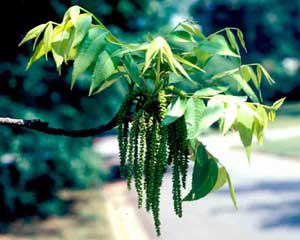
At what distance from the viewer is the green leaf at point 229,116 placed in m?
1.66

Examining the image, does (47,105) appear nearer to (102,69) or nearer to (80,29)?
(80,29)

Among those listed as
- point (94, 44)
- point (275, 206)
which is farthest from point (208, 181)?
point (275, 206)

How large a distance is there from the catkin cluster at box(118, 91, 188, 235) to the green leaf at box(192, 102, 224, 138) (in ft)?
0.28

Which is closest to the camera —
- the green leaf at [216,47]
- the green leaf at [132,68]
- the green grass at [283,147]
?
the green leaf at [132,68]

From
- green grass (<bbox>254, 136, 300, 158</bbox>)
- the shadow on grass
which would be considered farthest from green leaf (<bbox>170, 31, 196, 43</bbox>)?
green grass (<bbox>254, 136, 300, 158</bbox>)

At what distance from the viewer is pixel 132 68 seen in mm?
1727

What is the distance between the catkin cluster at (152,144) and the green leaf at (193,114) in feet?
0.17

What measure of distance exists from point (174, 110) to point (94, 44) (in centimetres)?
32

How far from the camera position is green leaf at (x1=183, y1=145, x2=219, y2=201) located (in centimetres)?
175

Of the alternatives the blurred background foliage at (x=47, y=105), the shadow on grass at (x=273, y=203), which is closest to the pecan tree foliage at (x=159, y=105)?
the blurred background foliage at (x=47, y=105)

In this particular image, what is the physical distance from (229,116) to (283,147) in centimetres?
2498

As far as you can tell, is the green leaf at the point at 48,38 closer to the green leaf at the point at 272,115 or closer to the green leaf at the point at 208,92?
the green leaf at the point at 208,92

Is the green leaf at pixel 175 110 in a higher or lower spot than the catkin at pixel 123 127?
higher

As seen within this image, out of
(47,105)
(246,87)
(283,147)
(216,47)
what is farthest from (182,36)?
(283,147)
